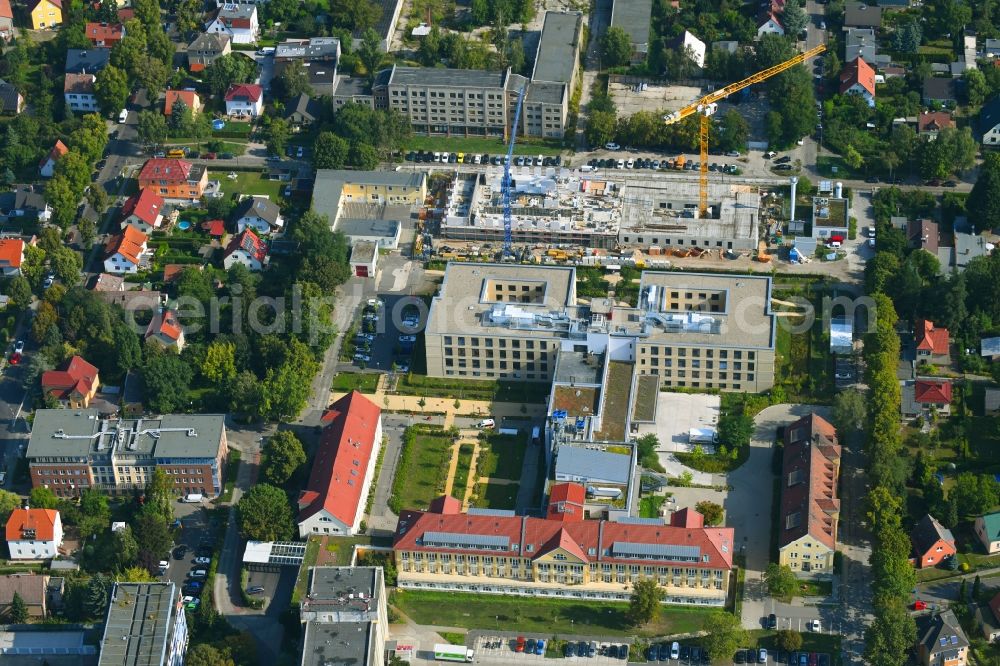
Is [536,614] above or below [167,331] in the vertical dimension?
above

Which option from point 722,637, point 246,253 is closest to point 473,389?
point 246,253

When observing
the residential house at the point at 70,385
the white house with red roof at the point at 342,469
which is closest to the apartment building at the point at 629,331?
the white house with red roof at the point at 342,469

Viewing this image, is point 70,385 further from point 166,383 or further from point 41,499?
point 41,499

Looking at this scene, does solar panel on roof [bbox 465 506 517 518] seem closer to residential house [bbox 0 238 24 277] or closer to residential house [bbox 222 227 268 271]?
residential house [bbox 222 227 268 271]

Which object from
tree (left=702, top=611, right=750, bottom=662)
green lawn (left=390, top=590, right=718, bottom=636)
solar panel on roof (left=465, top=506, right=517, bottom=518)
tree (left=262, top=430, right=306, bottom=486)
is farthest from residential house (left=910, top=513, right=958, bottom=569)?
tree (left=262, top=430, right=306, bottom=486)

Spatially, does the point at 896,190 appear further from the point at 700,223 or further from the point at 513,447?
the point at 513,447

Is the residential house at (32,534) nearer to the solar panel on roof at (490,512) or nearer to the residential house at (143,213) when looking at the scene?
the solar panel on roof at (490,512)

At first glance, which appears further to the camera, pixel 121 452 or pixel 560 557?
pixel 121 452

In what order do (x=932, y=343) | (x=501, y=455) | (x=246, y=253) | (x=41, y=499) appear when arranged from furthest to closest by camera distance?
(x=246, y=253) < (x=932, y=343) < (x=501, y=455) < (x=41, y=499)
